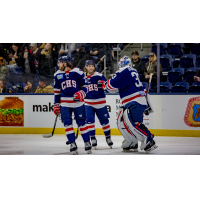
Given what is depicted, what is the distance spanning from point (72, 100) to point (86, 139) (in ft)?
2.05

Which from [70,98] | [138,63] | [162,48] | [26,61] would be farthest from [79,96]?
[26,61]

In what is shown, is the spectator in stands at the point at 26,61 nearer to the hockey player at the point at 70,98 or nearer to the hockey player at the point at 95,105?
the hockey player at the point at 95,105

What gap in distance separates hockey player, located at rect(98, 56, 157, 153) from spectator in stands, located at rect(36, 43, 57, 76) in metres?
3.15

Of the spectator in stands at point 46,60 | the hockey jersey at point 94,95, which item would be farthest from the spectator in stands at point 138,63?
the hockey jersey at point 94,95

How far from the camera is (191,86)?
731 centimetres

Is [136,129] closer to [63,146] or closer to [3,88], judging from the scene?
[63,146]

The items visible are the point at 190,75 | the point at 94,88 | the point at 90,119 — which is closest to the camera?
the point at 90,119

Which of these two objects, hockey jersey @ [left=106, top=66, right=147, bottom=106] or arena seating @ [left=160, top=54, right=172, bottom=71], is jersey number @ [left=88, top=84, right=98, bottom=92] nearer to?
hockey jersey @ [left=106, top=66, right=147, bottom=106]

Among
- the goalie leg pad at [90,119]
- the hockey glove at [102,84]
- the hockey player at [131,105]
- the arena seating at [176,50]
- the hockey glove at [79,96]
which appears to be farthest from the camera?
the arena seating at [176,50]

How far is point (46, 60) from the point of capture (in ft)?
26.1

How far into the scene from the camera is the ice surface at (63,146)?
5.19 meters

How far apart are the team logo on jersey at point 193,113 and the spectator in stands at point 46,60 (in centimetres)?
319

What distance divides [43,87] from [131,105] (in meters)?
3.45

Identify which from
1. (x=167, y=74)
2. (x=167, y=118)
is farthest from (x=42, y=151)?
(x=167, y=74)
